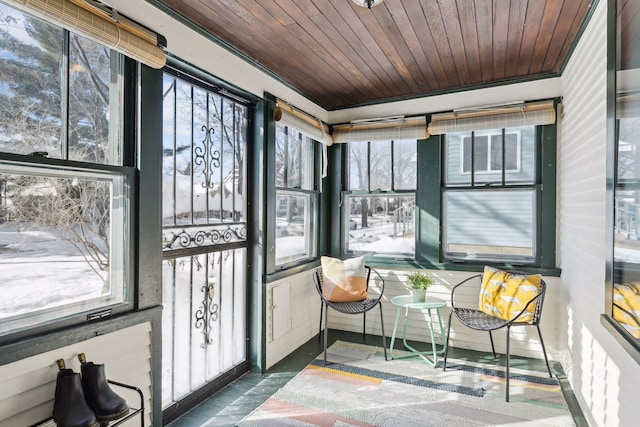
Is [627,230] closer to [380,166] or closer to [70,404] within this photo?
[70,404]

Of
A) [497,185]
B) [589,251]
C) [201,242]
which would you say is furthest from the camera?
[497,185]

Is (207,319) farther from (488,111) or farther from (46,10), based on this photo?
(488,111)

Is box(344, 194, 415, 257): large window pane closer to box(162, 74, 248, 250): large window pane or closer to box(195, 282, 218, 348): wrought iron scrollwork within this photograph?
box(162, 74, 248, 250): large window pane

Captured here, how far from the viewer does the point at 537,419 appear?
2414 mm

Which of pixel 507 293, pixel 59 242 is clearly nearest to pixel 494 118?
pixel 507 293

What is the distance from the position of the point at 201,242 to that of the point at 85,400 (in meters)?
1.22

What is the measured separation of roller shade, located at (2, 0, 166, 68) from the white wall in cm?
249

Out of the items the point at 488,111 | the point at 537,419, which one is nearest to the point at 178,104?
the point at 488,111

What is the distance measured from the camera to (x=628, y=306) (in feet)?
4.96

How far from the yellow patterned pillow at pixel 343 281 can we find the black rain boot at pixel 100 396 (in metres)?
2.14

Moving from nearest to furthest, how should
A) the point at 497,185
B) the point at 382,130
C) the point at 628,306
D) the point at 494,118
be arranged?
the point at 628,306 → the point at 494,118 → the point at 497,185 → the point at 382,130

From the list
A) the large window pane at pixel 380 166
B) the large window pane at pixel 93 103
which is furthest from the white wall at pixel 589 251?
the large window pane at pixel 93 103

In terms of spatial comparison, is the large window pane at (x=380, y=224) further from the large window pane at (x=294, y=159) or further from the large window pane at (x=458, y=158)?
the large window pane at (x=294, y=159)

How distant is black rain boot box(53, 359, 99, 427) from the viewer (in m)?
1.50
